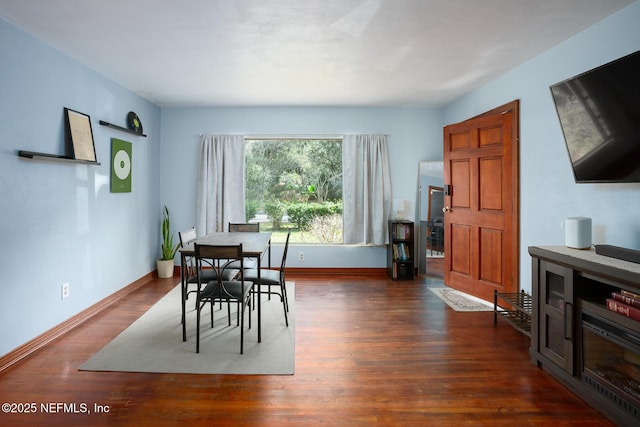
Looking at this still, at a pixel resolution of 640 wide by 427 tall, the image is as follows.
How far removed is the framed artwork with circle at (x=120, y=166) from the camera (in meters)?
4.35

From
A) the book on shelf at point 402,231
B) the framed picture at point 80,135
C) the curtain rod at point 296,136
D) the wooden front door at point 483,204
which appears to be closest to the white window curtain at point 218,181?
the curtain rod at point 296,136

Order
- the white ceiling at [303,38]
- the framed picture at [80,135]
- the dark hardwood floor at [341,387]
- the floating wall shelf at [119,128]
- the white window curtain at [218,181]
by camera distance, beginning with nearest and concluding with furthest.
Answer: the dark hardwood floor at [341,387], the white ceiling at [303,38], the framed picture at [80,135], the floating wall shelf at [119,128], the white window curtain at [218,181]

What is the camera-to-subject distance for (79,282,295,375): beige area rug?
2705 millimetres

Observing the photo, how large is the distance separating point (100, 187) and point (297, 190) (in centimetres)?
280

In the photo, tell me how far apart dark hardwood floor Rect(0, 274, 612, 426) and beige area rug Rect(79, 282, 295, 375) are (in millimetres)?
100

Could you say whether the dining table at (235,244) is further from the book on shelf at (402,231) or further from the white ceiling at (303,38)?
the book on shelf at (402,231)

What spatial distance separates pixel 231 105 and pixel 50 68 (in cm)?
259

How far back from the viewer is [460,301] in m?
4.39

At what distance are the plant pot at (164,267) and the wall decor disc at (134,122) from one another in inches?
75.4

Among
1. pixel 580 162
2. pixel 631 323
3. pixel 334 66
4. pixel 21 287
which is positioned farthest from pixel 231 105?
pixel 631 323

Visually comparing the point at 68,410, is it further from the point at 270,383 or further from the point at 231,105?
the point at 231,105

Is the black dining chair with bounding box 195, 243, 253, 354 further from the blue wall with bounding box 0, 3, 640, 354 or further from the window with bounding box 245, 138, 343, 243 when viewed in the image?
the window with bounding box 245, 138, 343, 243

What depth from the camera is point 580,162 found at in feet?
9.00

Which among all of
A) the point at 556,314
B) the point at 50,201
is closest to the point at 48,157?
the point at 50,201
